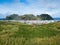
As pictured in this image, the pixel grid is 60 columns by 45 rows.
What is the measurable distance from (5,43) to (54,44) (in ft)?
9.84

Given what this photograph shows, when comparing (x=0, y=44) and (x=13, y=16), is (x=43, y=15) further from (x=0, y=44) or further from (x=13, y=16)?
(x=0, y=44)

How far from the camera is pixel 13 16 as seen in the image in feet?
420

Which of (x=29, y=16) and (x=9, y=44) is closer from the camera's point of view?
(x=9, y=44)

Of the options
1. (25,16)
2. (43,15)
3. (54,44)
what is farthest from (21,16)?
(54,44)

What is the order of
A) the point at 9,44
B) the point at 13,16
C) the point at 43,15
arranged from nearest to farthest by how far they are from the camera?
the point at 9,44, the point at 13,16, the point at 43,15

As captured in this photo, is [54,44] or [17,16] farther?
[17,16]

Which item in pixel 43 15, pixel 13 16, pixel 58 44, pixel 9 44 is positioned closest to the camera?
pixel 9 44

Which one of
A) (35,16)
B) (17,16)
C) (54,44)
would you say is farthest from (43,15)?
(54,44)

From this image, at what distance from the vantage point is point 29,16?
129250mm

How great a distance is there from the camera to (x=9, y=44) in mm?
10664

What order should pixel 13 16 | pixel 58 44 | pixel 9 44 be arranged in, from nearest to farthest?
pixel 9 44, pixel 58 44, pixel 13 16

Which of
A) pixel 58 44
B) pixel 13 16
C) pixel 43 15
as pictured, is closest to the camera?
pixel 58 44

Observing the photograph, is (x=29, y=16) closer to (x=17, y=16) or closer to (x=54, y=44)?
(x=17, y=16)

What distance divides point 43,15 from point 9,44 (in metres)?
130
